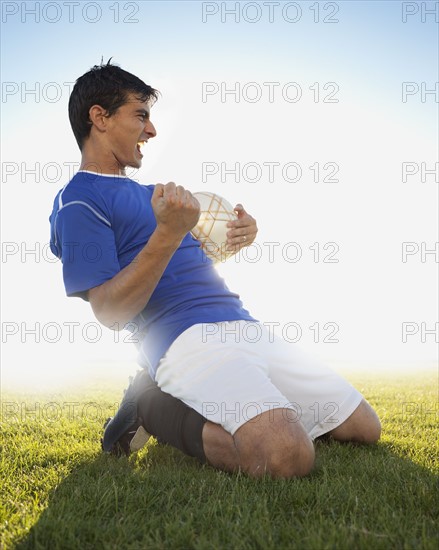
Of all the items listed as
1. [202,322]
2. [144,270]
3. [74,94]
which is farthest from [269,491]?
[74,94]

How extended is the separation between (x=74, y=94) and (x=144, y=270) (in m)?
1.78

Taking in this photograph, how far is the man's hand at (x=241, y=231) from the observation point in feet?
12.9

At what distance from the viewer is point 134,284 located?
121 inches

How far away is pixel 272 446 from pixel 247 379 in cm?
40

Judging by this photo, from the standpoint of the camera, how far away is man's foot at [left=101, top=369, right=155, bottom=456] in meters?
3.76

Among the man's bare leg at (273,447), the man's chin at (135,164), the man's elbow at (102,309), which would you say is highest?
the man's chin at (135,164)

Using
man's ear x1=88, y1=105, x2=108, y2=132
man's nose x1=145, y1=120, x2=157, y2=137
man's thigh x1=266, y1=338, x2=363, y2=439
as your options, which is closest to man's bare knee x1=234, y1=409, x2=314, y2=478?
man's thigh x1=266, y1=338, x2=363, y2=439

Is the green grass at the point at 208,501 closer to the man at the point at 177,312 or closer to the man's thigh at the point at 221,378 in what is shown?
the man at the point at 177,312

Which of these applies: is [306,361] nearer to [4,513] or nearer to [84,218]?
[84,218]

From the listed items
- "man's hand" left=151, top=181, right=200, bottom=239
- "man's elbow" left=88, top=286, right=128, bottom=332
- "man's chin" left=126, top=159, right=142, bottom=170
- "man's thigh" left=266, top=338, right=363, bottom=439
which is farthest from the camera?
"man's chin" left=126, top=159, right=142, bottom=170

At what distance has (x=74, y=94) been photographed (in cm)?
402

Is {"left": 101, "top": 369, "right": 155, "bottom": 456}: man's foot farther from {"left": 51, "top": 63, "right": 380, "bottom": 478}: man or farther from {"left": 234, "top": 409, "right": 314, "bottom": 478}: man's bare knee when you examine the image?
{"left": 234, "top": 409, "right": 314, "bottom": 478}: man's bare knee

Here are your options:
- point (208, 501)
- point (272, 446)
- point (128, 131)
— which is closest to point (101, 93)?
point (128, 131)

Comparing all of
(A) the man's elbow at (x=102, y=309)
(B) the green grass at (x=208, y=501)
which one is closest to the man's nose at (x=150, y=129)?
(A) the man's elbow at (x=102, y=309)
